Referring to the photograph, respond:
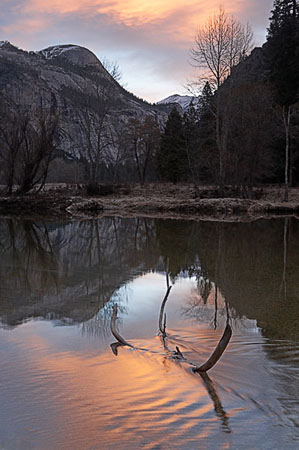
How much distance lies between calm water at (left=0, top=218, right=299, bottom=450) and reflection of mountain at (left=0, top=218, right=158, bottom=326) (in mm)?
41

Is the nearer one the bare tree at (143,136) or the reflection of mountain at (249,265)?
the reflection of mountain at (249,265)

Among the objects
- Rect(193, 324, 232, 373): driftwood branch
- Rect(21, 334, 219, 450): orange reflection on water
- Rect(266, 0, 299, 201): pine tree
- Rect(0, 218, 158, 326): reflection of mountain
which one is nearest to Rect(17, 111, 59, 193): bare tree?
Rect(0, 218, 158, 326): reflection of mountain

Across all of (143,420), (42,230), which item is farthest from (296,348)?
(42,230)

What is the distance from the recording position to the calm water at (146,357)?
3.12m

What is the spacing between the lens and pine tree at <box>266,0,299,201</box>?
42.5m

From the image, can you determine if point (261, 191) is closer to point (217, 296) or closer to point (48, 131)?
point (48, 131)

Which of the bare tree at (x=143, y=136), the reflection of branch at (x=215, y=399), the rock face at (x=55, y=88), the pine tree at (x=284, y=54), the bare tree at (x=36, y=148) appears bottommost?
the reflection of branch at (x=215, y=399)

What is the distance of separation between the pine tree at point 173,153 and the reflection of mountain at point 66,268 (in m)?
28.3

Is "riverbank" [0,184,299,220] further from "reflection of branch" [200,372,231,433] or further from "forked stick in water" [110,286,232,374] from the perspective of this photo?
"reflection of branch" [200,372,231,433]

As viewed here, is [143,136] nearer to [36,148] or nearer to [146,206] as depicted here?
[36,148]

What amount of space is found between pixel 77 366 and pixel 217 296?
3388 millimetres

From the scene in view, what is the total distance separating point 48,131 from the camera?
1225 inches

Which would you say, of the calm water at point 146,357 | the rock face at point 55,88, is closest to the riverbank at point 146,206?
the calm water at point 146,357

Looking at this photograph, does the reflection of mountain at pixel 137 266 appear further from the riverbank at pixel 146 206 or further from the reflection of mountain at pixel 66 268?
the riverbank at pixel 146 206
